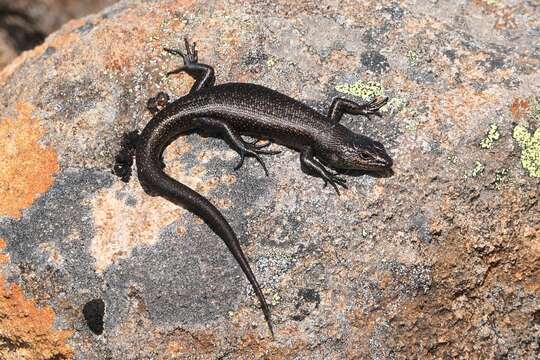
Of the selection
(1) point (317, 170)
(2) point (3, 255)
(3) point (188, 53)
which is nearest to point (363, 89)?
(1) point (317, 170)

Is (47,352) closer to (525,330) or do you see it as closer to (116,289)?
(116,289)

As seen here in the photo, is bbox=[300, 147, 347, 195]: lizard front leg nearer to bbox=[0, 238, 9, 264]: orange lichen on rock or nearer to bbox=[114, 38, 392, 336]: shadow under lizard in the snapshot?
bbox=[114, 38, 392, 336]: shadow under lizard

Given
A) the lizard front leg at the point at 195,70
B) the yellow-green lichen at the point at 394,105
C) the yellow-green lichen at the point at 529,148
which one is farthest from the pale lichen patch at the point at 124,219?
the yellow-green lichen at the point at 529,148

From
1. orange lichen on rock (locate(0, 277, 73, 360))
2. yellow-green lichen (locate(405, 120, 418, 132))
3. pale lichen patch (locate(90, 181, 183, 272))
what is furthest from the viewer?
yellow-green lichen (locate(405, 120, 418, 132))

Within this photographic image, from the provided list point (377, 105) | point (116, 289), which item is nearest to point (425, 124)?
point (377, 105)

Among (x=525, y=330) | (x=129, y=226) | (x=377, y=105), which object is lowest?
(x=525, y=330)

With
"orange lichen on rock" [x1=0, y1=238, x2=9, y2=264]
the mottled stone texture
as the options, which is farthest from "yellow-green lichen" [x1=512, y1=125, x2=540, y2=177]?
"orange lichen on rock" [x1=0, y1=238, x2=9, y2=264]
